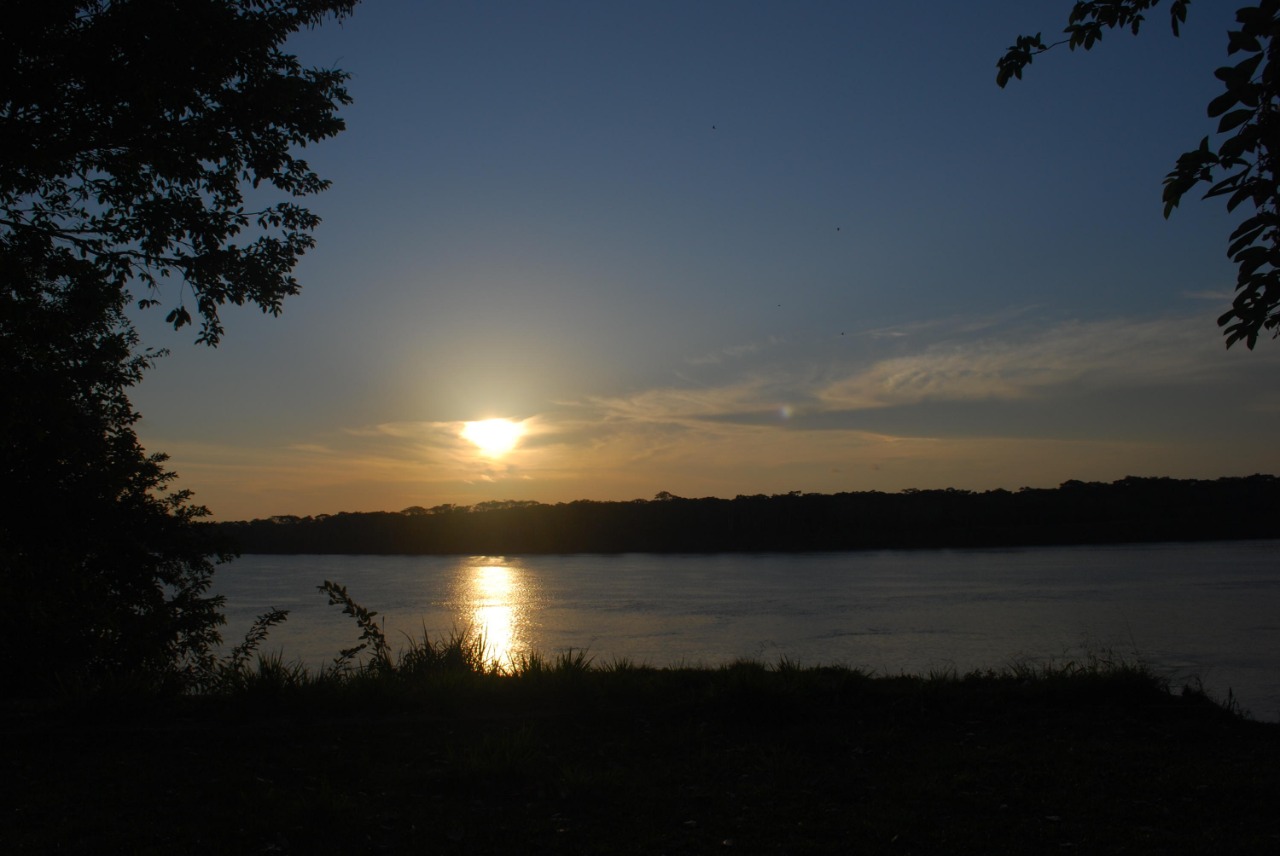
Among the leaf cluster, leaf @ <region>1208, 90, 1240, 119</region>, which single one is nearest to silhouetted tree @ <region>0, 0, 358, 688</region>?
the leaf cluster

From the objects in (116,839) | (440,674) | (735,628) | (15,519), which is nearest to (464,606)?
(735,628)

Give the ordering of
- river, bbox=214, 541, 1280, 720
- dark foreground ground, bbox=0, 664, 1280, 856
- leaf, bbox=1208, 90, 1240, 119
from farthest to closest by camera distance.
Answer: river, bbox=214, 541, 1280, 720, dark foreground ground, bbox=0, 664, 1280, 856, leaf, bbox=1208, 90, 1240, 119

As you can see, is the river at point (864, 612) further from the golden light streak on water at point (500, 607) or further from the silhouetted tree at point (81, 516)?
the silhouetted tree at point (81, 516)

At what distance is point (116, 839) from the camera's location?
4.65 metres

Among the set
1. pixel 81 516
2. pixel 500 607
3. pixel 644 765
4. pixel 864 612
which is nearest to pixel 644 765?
pixel 644 765

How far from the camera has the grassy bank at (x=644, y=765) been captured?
182 inches

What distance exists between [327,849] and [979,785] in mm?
3498

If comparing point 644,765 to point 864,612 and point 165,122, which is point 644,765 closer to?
point 165,122

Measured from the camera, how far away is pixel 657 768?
5.76 m

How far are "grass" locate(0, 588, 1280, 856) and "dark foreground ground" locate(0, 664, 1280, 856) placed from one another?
0.06 ft

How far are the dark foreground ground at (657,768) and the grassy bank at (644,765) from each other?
0.02 meters

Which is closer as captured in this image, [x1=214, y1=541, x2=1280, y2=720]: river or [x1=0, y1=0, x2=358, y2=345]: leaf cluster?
[x1=0, y1=0, x2=358, y2=345]: leaf cluster

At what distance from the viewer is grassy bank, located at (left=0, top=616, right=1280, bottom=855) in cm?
462

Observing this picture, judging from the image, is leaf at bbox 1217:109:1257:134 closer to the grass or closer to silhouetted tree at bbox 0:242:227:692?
the grass
